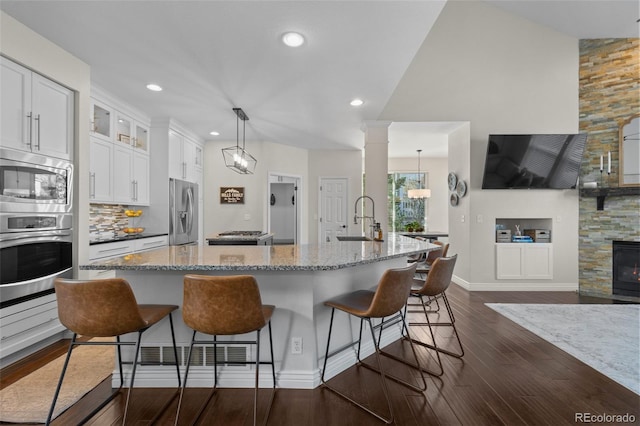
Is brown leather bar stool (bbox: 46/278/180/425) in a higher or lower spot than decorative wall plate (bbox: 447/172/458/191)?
lower

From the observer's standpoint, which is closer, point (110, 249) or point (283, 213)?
point (110, 249)

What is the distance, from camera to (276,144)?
667cm

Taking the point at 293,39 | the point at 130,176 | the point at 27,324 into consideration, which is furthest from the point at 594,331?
the point at 130,176

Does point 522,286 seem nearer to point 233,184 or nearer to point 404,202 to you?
point 404,202

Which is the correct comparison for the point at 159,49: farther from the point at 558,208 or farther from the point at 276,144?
the point at 558,208

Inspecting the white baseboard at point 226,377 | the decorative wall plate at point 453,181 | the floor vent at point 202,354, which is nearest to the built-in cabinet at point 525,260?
the decorative wall plate at point 453,181

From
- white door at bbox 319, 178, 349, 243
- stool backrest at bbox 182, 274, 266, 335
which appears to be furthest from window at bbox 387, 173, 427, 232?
stool backrest at bbox 182, 274, 266, 335

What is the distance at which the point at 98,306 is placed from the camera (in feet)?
5.53

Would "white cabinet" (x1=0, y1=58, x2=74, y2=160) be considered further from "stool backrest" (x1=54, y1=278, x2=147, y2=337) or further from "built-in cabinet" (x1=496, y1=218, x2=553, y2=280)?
"built-in cabinet" (x1=496, y1=218, x2=553, y2=280)

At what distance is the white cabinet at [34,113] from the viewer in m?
2.39

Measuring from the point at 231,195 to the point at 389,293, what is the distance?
4.95 metres

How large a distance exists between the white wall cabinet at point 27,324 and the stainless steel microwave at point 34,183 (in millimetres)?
760

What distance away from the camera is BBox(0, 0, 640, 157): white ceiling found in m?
2.28

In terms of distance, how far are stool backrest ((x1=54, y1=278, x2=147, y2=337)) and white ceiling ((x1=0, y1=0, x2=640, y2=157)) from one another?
6.23ft
